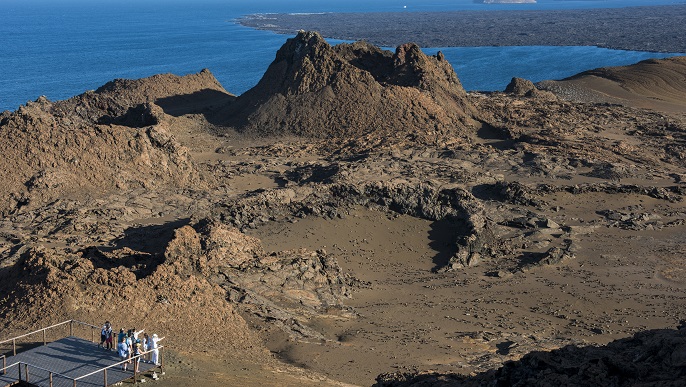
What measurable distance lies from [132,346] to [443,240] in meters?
17.1

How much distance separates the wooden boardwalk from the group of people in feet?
0.48

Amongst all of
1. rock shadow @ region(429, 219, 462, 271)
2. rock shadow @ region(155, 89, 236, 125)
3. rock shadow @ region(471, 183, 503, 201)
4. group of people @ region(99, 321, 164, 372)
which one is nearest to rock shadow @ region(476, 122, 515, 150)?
rock shadow @ region(471, 183, 503, 201)

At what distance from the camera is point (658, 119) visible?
2088 inches

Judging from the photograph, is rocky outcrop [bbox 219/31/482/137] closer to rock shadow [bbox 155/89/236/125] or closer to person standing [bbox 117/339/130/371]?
rock shadow [bbox 155/89/236/125]

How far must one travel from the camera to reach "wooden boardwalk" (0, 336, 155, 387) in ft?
48.6

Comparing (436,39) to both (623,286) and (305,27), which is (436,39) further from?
(623,286)

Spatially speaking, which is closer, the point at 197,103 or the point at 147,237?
the point at 147,237

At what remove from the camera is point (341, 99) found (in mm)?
45438

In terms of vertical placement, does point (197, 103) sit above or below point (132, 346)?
above

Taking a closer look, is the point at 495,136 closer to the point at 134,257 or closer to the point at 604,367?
the point at 134,257

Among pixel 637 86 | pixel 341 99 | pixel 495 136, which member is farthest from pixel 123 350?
pixel 637 86

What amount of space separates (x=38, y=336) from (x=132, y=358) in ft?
10.5

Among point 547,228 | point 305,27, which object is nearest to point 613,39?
point 305,27

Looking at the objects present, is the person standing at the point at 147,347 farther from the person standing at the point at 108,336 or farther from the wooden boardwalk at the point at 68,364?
the person standing at the point at 108,336
